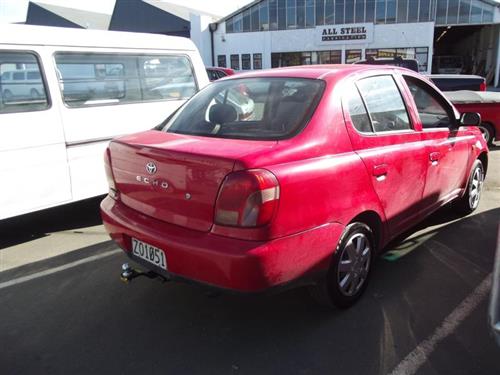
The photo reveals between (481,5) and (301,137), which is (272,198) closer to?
(301,137)

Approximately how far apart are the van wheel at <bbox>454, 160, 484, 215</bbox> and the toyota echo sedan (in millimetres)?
1269

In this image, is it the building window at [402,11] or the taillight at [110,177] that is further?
the building window at [402,11]

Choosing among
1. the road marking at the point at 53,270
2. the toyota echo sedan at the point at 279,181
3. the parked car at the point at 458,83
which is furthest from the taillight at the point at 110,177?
the parked car at the point at 458,83

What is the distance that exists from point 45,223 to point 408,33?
35125mm

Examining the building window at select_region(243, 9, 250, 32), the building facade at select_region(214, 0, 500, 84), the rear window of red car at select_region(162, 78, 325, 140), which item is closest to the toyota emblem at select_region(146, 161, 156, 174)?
the rear window of red car at select_region(162, 78, 325, 140)

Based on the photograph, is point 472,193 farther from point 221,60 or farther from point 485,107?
point 221,60

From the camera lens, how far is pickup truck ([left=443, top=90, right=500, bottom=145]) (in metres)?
8.85

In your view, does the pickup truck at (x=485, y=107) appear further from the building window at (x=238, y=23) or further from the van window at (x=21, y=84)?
the building window at (x=238, y=23)

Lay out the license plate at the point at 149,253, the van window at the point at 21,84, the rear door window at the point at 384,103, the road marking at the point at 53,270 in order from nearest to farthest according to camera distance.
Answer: the license plate at the point at 149,253
the rear door window at the point at 384,103
the road marking at the point at 53,270
the van window at the point at 21,84

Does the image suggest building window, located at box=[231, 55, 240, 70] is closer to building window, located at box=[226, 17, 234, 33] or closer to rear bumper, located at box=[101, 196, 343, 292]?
building window, located at box=[226, 17, 234, 33]

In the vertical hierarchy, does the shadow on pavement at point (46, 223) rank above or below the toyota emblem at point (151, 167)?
below

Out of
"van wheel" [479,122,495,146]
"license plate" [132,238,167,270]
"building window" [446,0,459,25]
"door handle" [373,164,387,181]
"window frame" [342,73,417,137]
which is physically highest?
"building window" [446,0,459,25]

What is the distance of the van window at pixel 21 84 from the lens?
171 inches

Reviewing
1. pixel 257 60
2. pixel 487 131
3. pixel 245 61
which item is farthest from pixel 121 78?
pixel 245 61
